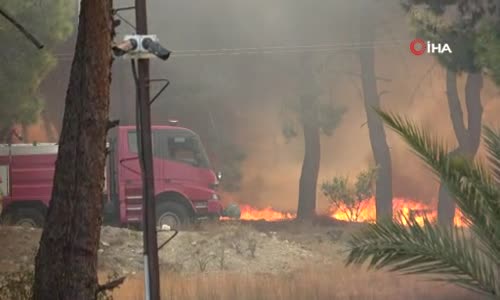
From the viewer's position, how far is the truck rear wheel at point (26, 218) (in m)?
18.5

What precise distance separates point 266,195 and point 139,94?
10556mm

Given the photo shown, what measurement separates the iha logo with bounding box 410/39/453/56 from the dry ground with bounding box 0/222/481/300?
3.49 metres

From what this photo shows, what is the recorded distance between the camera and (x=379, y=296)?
1547 cm

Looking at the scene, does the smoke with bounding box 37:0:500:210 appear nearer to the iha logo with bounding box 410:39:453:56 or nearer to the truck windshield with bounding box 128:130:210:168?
the iha logo with bounding box 410:39:453:56

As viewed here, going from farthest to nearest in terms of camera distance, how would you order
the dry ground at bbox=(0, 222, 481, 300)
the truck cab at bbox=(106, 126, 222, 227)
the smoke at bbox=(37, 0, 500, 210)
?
1. the smoke at bbox=(37, 0, 500, 210)
2. the truck cab at bbox=(106, 126, 222, 227)
3. the dry ground at bbox=(0, 222, 481, 300)

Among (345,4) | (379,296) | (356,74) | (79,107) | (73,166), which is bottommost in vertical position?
(379,296)

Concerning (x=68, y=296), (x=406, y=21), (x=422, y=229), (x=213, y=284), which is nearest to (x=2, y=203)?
(x=213, y=284)

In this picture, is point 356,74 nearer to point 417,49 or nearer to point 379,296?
point 417,49

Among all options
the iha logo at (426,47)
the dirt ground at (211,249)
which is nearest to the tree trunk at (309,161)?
the dirt ground at (211,249)

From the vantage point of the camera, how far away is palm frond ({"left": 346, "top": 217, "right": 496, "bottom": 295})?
821 cm

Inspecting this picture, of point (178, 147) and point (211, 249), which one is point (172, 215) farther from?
point (211, 249)

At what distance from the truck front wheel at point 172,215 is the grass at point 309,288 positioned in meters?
2.69

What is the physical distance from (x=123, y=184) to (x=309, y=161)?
12.9ft

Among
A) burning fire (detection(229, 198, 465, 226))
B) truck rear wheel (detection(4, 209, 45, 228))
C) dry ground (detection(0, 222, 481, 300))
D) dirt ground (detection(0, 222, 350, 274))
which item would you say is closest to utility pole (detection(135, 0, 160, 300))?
dry ground (detection(0, 222, 481, 300))
